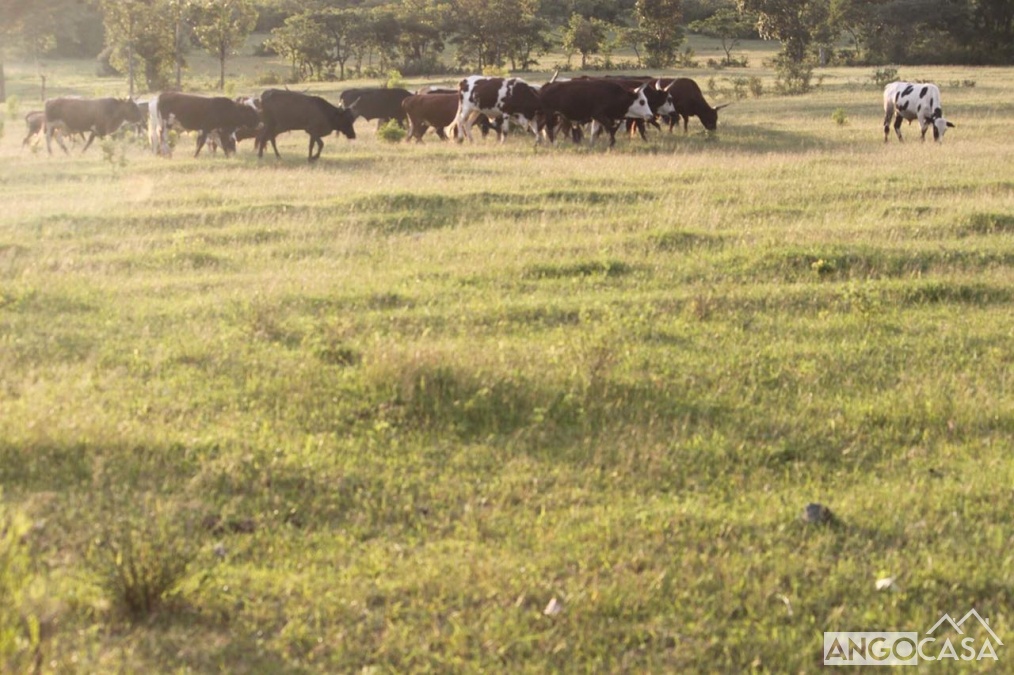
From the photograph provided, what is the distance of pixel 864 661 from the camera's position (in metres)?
4.38

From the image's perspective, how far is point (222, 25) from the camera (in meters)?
48.2

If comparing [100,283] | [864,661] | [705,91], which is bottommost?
[864,661]

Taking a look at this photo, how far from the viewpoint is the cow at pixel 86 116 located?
2458 centimetres

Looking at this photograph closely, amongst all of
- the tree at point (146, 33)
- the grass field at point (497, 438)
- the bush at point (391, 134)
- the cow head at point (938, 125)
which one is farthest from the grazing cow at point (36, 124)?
the cow head at point (938, 125)

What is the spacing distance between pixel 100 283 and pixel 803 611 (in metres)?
7.15

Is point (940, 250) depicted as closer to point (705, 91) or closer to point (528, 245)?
point (528, 245)

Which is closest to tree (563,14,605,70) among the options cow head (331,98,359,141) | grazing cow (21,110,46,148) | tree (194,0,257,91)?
tree (194,0,257,91)

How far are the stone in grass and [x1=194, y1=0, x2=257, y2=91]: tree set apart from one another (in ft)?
145

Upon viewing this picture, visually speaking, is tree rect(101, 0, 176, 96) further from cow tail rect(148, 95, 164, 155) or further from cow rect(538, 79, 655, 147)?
cow rect(538, 79, 655, 147)

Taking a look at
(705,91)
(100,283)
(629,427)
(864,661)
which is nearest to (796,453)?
(629,427)

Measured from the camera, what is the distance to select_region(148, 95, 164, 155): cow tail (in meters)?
22.6

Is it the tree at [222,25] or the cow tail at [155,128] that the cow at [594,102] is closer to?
the cow tail at [155,128]

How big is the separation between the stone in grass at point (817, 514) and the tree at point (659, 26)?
50.2m

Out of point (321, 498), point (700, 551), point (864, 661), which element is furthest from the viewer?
point (321, 498)
